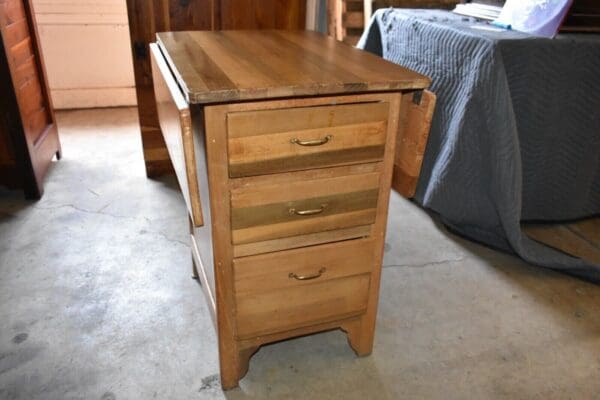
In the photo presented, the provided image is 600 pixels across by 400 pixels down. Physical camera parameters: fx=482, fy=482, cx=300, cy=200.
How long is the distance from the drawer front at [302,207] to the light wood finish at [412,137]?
0.14m

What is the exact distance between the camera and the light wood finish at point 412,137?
114 cm

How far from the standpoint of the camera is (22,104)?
2117 millimetres

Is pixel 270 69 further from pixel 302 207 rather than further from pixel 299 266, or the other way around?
pixel 299 266

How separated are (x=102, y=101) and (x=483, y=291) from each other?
2.89 meters

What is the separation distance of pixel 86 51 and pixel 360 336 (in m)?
2.89

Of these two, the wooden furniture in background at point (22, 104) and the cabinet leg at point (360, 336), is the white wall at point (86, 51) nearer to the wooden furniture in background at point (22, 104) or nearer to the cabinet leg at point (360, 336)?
the wooden furniture in background at point (22, 104)

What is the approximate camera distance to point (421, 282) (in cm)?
173

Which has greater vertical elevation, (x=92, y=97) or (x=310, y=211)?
(x=310, y=211)

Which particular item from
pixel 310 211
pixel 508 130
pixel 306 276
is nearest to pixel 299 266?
pixel 306 276

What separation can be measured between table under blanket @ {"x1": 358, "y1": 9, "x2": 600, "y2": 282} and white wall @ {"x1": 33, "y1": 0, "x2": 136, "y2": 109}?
2153mm

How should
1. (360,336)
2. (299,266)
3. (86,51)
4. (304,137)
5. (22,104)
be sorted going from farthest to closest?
(86,51) < (22,104) < (360,336) < (299,266) < (304,137)

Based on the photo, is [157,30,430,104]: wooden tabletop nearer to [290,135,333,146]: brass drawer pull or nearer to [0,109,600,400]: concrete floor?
[290,135,333,146]: brass drawer pull

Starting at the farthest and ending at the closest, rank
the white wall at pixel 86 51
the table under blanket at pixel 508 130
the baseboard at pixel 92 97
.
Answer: the baseboard at pixel 92 97
the white wall at pixel 86 51
the table under blanket at pixel 508 130

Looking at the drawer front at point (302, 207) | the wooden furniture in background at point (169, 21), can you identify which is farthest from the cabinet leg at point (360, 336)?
the wooden furniture in background at point (169, 21)
